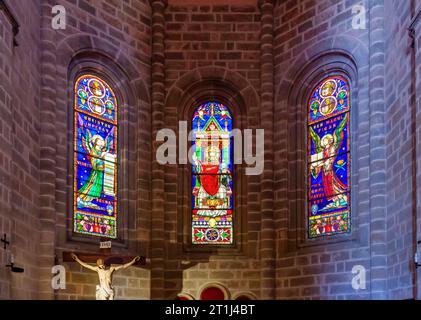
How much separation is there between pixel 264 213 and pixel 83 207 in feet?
10.6

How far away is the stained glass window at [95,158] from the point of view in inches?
648

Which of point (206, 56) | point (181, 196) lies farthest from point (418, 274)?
point (206, 56)

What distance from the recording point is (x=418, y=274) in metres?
13.0

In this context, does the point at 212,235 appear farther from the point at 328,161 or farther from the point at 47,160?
the point at 47,160

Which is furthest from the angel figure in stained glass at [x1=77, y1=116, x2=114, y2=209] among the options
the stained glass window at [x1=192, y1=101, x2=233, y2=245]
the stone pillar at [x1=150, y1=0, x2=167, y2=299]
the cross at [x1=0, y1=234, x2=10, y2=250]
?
the cross at [x1=0, y1=234, x2=10, y2=250]

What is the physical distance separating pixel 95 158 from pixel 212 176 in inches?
92.0

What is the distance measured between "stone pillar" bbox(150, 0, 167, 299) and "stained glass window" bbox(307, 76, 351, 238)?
265cm

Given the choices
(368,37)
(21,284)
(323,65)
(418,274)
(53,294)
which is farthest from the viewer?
(323,65)

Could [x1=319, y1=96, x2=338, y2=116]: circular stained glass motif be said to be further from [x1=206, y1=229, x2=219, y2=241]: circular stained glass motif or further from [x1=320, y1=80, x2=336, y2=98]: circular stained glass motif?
[x1=206, y1=229, x2=219, y2=241]: circular stained glass motif

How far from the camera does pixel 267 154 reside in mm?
17578

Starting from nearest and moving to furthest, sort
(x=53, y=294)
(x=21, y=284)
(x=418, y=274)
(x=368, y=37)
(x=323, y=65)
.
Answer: (x=418, y=274) → (x=21, y=284) → (x=53, y=294) → (x=368, y=37) → (x=323, y=65)

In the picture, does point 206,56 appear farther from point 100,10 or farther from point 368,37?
point 368,37

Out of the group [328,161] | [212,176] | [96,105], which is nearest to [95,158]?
[96,105]

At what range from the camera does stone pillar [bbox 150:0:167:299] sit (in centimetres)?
1703
